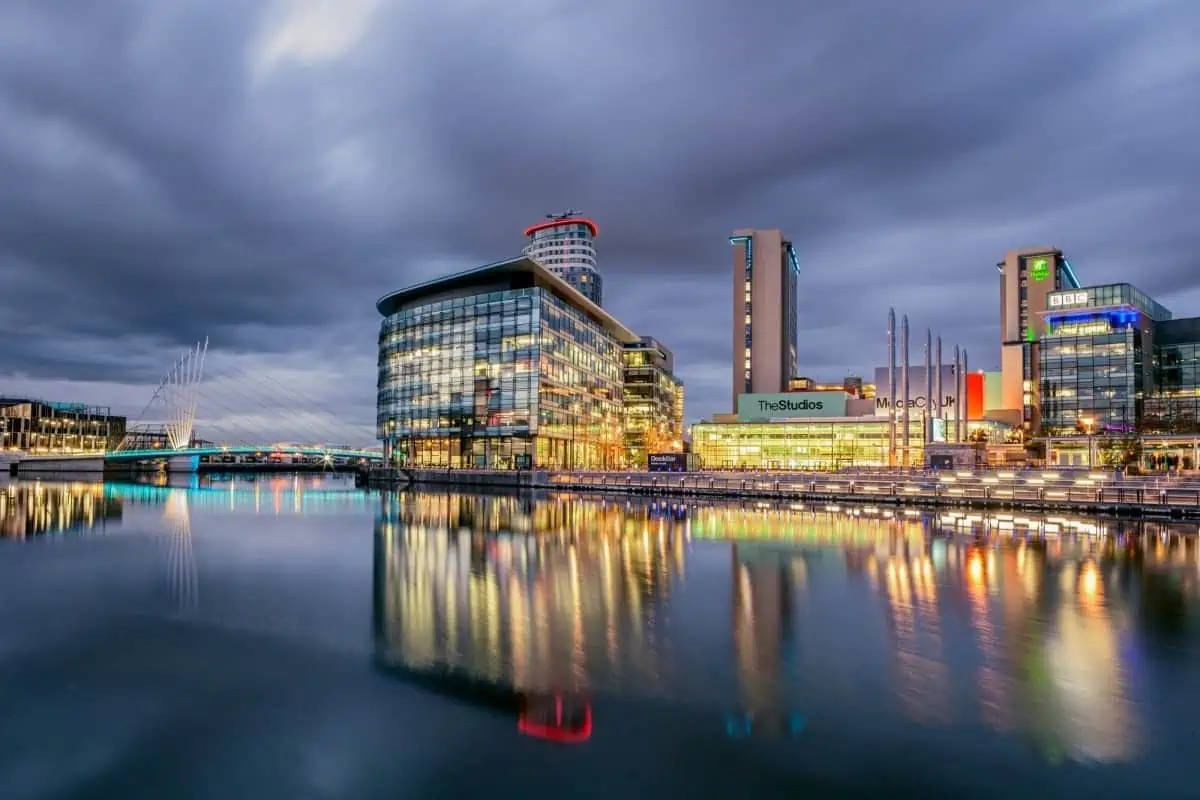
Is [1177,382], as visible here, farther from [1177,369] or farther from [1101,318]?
[1101,318]

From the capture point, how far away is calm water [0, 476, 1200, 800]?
1012 centimetres

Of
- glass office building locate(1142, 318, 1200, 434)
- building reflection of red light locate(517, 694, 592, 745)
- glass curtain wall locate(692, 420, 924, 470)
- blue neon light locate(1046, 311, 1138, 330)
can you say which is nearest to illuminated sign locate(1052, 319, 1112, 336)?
blue neon light locate(1046, 311, 1138, 330)

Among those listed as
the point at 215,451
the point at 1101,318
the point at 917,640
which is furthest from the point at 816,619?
the point at 215,451

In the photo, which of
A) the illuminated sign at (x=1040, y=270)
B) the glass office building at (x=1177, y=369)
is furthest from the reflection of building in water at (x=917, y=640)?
the illuminated sign at (x=1040, y=270)

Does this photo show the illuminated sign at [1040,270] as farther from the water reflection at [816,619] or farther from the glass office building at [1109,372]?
the water reflection at [816,619]

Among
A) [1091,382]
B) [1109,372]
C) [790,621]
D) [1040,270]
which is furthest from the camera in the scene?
[1040,270]

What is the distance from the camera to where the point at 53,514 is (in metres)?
53.1

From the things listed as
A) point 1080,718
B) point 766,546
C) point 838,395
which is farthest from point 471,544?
point 838,395

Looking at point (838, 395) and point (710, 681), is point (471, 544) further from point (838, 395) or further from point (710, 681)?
point (838, 395)

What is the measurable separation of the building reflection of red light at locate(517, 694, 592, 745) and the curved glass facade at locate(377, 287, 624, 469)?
101882 mm

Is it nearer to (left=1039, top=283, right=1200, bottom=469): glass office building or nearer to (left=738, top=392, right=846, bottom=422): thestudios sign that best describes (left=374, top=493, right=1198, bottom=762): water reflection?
(left=1039, top=283, right=1200, bottom=469): glass office building

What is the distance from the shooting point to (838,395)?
142625 millimetres

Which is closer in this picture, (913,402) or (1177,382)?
(1177,382)

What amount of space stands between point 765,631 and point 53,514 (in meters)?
56.6
